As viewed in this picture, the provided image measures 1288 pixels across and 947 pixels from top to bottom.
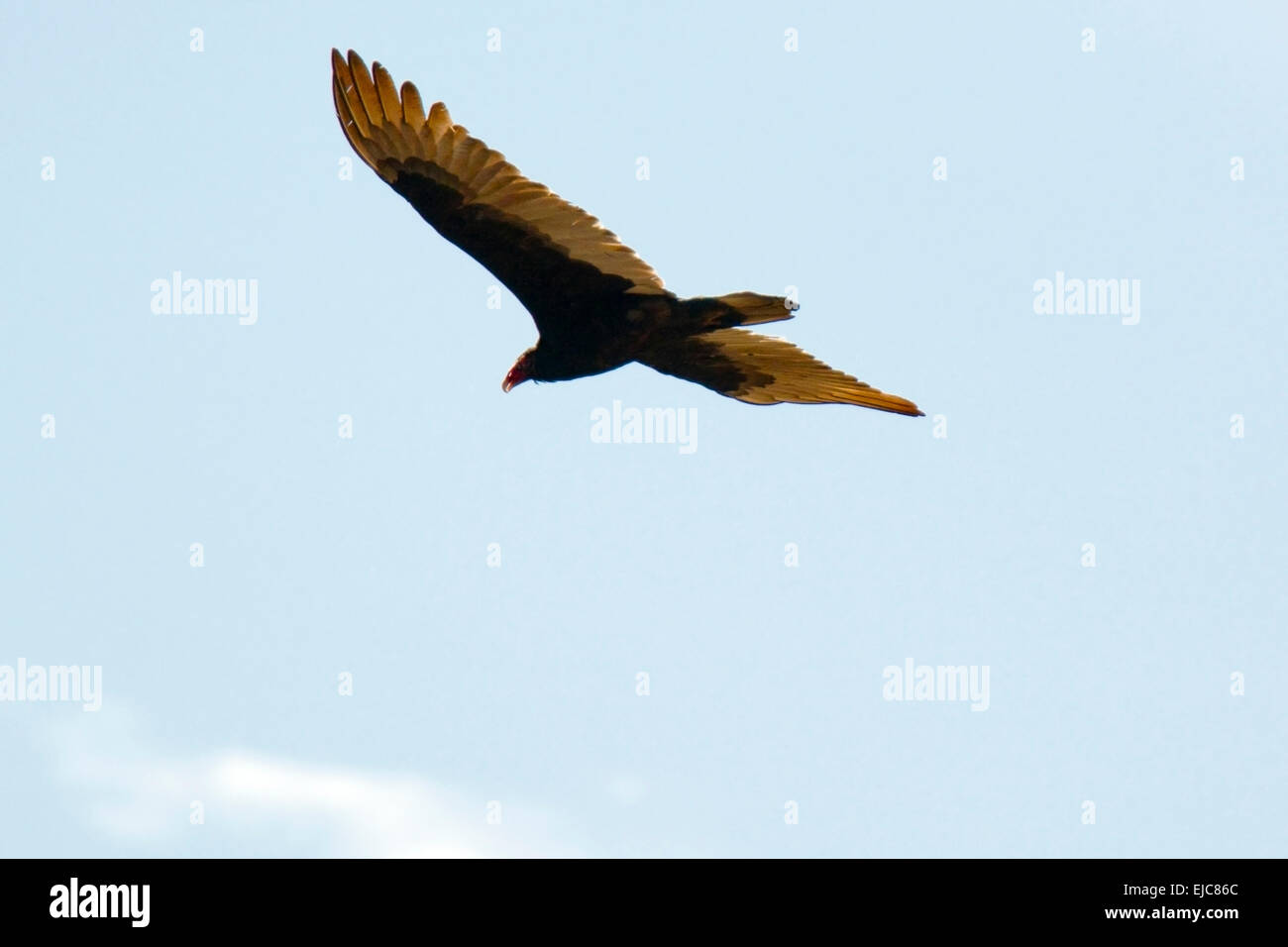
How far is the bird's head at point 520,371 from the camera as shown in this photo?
12.0m

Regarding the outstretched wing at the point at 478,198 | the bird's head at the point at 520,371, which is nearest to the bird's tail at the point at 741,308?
the outstretched wing at the point at 478,198

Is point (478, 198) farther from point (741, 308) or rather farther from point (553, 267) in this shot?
point (741, 308)

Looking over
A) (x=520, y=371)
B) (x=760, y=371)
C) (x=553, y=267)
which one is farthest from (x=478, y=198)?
(x=760, y=371)

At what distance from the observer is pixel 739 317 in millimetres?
11086

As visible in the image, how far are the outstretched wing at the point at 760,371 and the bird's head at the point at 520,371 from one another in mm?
882

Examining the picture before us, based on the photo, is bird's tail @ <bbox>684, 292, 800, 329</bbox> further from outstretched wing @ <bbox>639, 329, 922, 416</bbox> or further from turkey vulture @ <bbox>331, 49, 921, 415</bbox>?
outstretched wing @ <bbox>639, 329, 922, 416</bbox>

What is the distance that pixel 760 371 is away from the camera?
41.4 feet

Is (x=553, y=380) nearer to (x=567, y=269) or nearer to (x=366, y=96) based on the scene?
(x=567, y=269)

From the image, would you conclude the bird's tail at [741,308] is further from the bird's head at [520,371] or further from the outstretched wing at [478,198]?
the bird's head at [520,371]

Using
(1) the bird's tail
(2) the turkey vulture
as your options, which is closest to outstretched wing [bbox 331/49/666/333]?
(2) the turkey vulture

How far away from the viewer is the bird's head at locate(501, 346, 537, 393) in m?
12.0

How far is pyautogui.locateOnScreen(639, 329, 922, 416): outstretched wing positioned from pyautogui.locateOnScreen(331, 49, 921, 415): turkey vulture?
10mm
